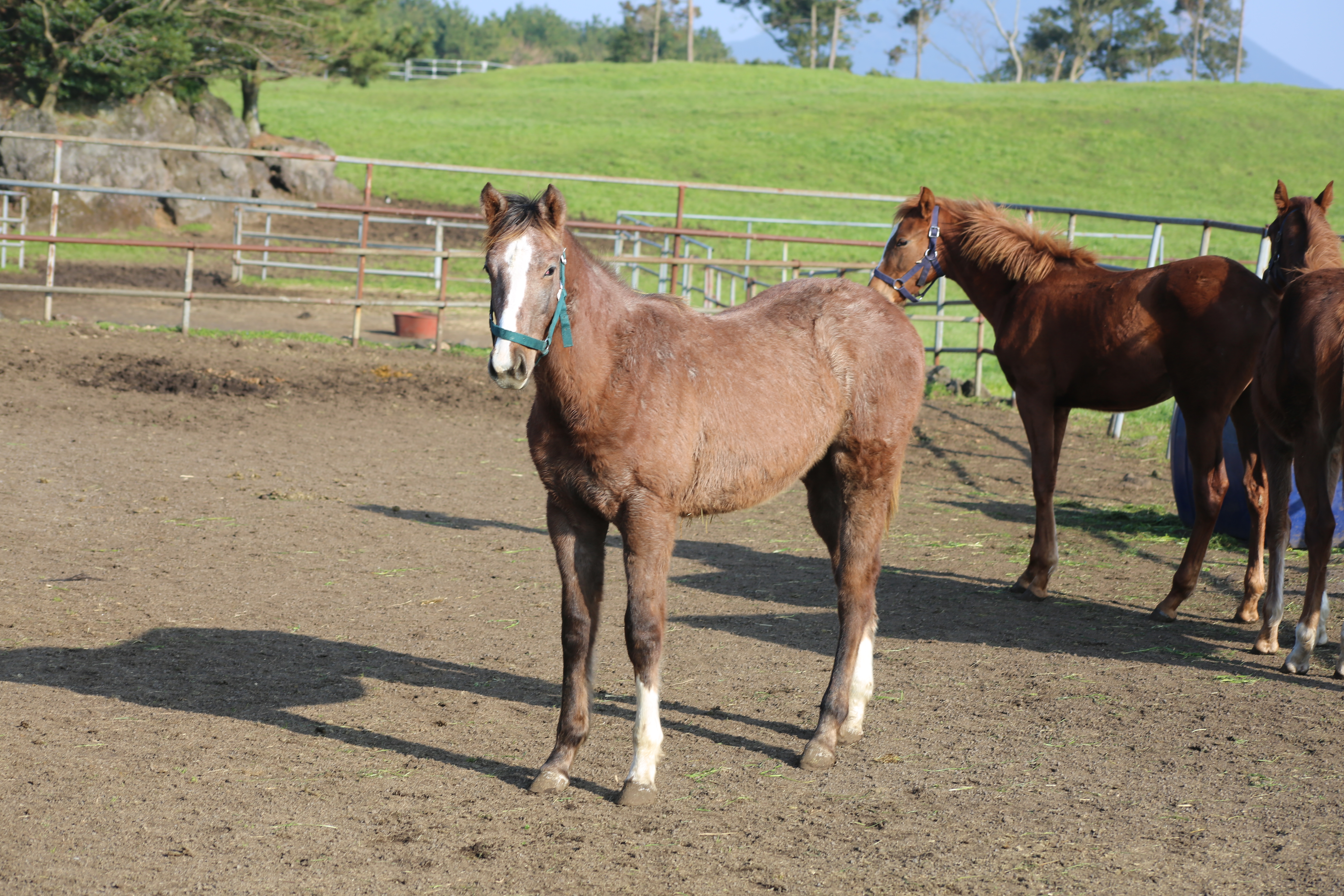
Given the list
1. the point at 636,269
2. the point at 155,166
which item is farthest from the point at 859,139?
the point at 636,269

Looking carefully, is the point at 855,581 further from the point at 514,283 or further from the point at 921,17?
the point at 921,17

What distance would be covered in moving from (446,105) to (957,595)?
4459 centimetres

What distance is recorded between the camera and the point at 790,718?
419 centimetres

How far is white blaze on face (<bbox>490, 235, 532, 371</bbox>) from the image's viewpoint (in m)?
3.04

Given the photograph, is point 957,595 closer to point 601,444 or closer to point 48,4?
point 601,444

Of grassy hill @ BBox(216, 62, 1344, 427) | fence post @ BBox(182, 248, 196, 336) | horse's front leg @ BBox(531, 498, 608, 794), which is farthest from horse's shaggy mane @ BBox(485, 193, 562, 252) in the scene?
grassy hill @ BBox(216, 62, 1344, 427)

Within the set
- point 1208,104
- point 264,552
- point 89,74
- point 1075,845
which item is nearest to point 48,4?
point 89,74

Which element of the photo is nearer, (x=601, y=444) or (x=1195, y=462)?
(x=601, y=444)

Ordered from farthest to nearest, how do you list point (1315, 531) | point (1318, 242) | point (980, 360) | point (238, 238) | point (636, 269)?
point (238, 238), point (636, 269), point (980, 360), point (1318, 242), point (1315, 531)

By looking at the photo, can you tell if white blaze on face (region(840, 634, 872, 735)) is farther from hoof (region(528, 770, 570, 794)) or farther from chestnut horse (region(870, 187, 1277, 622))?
chestnut horse (region(870, 187, 1277, 622))

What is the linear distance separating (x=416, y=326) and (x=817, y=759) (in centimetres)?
1101

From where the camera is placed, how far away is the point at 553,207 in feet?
10.4

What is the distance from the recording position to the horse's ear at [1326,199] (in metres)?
5.32

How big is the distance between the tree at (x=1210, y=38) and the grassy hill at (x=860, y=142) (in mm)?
29112
